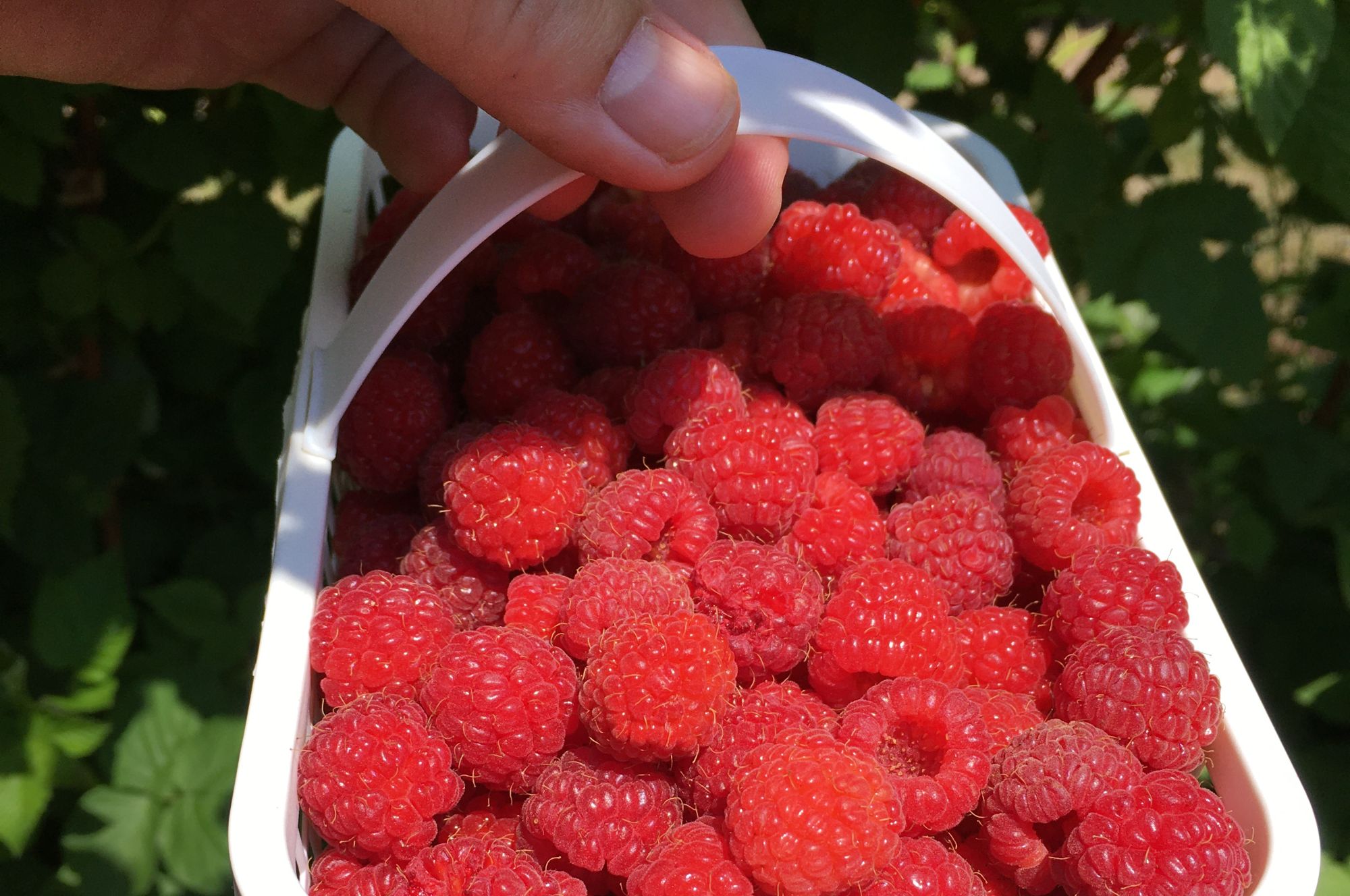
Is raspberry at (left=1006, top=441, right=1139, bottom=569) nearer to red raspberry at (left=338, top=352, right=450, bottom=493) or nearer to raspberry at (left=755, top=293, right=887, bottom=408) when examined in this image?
raspberry at (left=755, top=293, right=887, bottom=408)

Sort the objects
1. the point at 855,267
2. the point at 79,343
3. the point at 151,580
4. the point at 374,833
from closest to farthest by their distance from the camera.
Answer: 1. the point at 374,833
2. the point at 855,267
3. the point at 79,343
4. the point at 151,580

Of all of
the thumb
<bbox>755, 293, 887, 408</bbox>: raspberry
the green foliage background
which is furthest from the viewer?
the green foliage background

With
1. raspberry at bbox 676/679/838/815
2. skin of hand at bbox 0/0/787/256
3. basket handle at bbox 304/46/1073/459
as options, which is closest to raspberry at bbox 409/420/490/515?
basket handle at bbox 304/46/1073/459

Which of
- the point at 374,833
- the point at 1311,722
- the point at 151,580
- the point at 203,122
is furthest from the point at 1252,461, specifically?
the point at 151,580

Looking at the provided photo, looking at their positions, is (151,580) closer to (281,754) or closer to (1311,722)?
(281,754)

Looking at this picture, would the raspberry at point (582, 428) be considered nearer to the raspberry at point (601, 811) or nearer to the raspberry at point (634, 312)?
the raspberry at point (634, 312)
